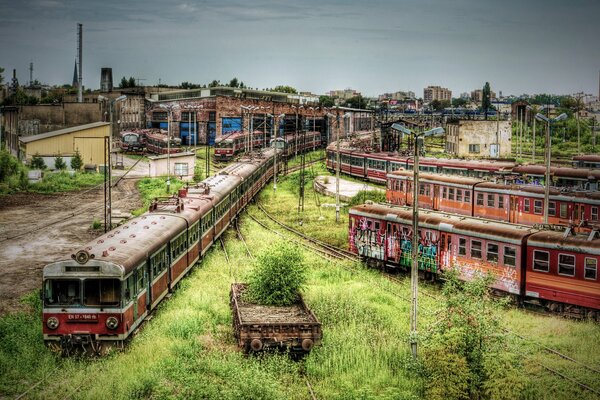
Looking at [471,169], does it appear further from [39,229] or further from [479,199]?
[39,229]

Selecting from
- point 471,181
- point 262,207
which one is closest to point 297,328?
point 471,181

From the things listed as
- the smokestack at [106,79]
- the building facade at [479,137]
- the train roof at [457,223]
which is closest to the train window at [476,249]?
the train roof at [457,223]

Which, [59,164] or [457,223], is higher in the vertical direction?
[59,164]

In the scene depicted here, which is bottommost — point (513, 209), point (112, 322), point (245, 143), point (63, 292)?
point (112, 322)

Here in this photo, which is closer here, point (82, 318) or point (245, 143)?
point (82, 318)

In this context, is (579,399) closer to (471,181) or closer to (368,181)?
(471,181)

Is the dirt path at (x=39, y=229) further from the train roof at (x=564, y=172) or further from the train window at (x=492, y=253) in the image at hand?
the train roof at (x=564, y=172)

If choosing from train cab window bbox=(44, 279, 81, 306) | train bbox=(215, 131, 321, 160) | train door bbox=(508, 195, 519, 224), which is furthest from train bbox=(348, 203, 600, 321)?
train bbox=(215, 131, 321, 160)

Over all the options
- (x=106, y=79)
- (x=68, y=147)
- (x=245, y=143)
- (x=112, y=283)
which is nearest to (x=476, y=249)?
(x=112, y=283)

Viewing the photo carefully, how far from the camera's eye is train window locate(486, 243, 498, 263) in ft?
79.3

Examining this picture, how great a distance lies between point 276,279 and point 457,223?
846cm

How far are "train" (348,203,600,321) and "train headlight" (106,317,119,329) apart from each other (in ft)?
31.6

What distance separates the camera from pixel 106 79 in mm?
127688

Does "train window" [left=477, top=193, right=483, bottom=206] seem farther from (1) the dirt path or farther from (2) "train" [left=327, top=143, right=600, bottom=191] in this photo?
(1) the dirt path
